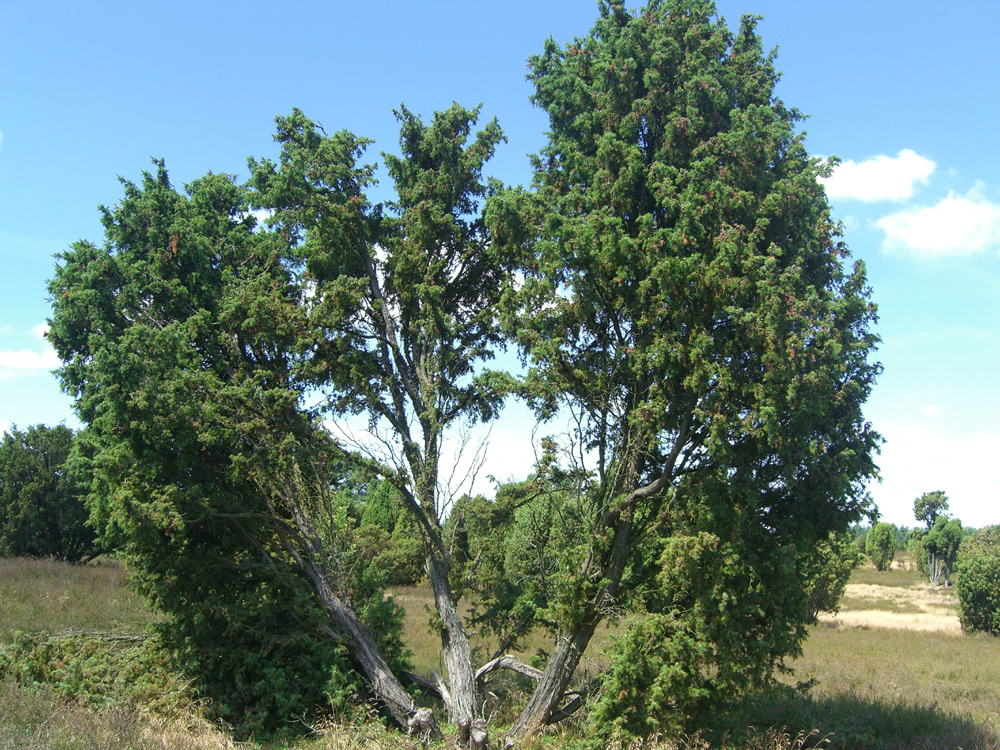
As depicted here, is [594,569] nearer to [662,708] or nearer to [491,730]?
[662,708]

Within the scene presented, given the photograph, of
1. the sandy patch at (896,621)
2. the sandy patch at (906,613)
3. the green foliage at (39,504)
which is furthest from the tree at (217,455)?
the sandy patch at (906,613)

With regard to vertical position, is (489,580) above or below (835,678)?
above

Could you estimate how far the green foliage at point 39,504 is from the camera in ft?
79.9

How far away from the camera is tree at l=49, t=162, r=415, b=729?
10.9 m

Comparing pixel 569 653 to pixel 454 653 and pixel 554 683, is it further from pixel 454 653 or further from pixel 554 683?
pixel 454 653

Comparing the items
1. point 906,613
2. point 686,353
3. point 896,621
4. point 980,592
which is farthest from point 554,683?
point 906,613

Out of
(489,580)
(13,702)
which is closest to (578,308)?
(489,580)

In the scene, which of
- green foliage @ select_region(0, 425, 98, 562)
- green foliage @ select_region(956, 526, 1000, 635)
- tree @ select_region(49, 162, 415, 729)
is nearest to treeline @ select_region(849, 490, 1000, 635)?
green foliage @ select_region(956, 526, 1000, 635)

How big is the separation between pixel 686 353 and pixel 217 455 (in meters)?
8.51

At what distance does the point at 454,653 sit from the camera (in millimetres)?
11641

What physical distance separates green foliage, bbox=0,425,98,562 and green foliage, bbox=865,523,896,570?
269 feet

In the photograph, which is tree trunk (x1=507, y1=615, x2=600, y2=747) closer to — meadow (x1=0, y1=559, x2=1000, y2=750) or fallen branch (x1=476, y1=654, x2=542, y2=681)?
meadow (x1=0, y1=559, x2=1000, y2=750)

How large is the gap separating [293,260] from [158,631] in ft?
24.6

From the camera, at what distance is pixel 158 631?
40.0ft
